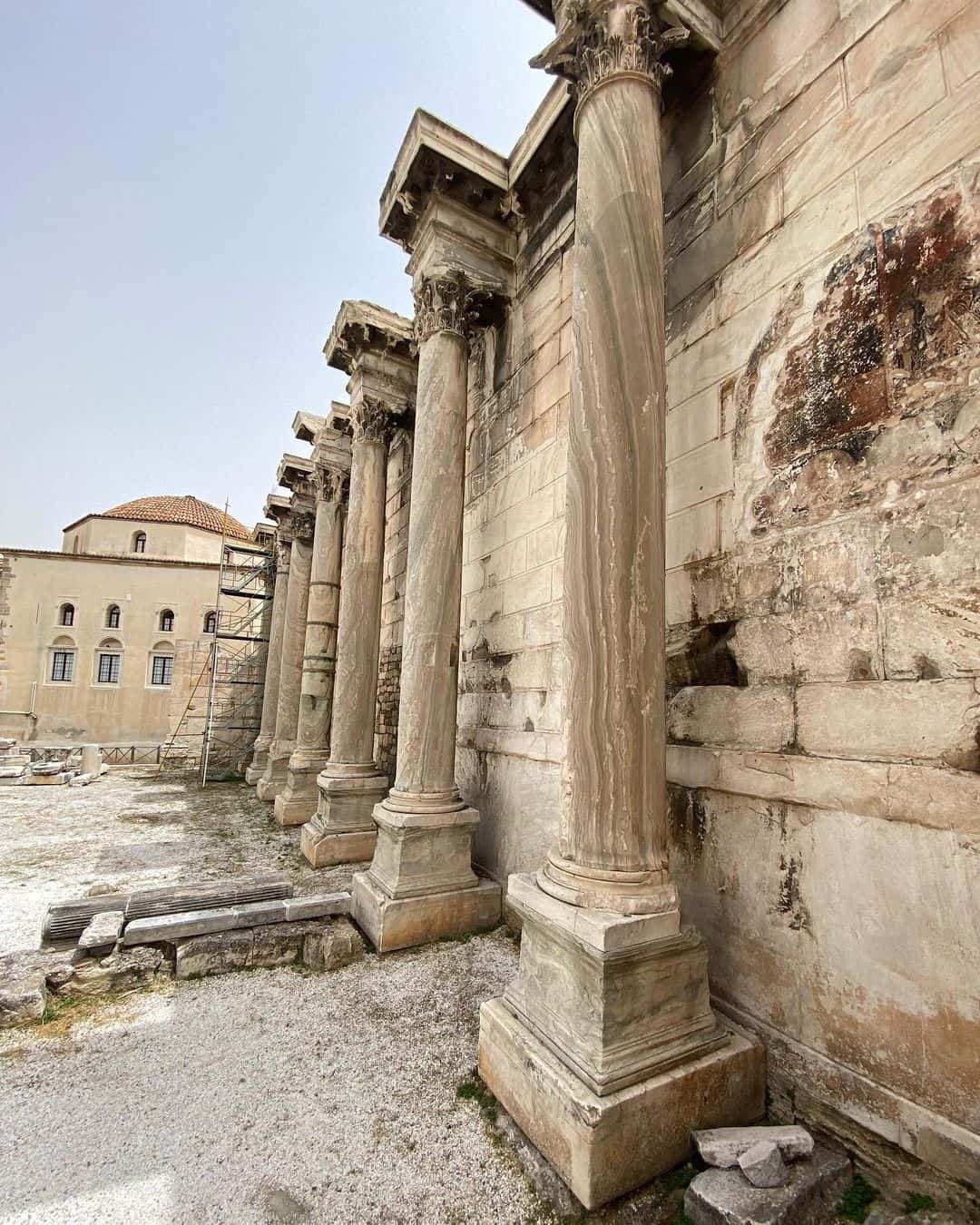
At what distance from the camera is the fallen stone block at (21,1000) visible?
3.07 m

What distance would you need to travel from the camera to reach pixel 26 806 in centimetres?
915

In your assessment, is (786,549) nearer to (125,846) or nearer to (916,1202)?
(916,1202)

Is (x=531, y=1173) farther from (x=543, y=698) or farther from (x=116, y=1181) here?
(x=543, y=698)

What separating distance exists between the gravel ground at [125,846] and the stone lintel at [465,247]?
5534 millimetres

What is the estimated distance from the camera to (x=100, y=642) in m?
24.8

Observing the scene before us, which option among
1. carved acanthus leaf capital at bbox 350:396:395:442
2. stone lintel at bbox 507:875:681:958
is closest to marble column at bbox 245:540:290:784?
carved acanthus leaf capital at bbox 350:396:395:442

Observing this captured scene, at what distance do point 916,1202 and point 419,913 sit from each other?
2939 mm

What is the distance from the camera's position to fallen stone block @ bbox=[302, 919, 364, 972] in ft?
12.4

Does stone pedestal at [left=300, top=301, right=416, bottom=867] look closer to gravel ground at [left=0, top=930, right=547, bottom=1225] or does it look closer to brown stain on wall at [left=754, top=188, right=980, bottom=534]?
gravel ground at [left=0, top=930, right=547, bottom=1225]

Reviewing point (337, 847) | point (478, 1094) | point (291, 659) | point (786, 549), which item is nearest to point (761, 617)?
point (786, 549)

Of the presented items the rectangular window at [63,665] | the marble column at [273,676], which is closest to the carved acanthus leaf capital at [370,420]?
the marble column at [273,676]

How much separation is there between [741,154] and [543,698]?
3.43m

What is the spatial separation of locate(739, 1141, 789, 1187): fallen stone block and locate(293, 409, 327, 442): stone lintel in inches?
376

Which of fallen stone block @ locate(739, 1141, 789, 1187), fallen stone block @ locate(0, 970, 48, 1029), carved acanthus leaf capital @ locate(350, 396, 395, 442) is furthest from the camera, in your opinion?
carved acanthus leaf capital @ locate(350, 396, 395, 442)
